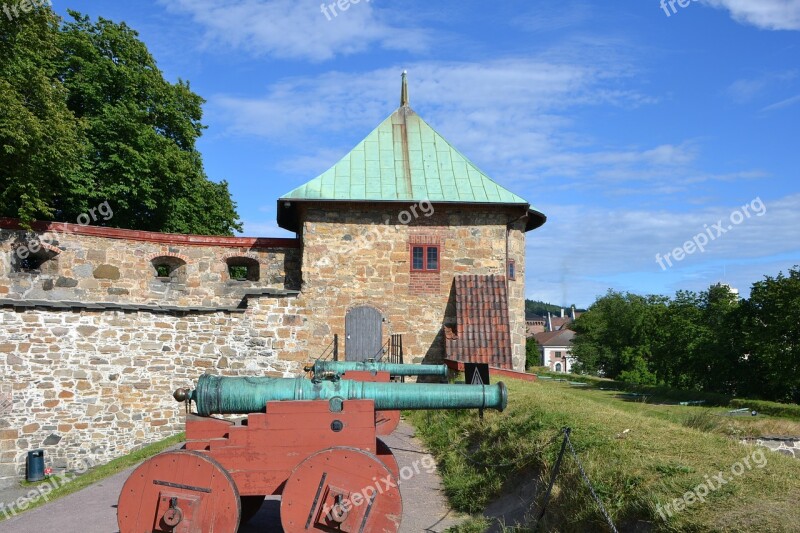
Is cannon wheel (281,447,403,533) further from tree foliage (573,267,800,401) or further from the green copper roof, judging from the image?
tree foliage (573,267,800,401)

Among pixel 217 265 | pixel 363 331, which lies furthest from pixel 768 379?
pixel 217 265

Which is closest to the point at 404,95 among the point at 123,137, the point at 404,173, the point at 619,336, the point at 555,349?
the point at 404,173

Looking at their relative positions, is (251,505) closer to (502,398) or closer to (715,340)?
(502,398)

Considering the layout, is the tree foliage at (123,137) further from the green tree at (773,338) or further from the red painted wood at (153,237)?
the green tree at (773,338)

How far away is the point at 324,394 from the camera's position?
20.2 ft

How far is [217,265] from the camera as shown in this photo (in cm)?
1684

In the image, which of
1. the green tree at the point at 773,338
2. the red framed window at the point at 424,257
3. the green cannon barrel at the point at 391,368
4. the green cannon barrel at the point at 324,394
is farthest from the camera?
the green tree at the point at 773,338

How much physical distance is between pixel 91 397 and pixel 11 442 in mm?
1642

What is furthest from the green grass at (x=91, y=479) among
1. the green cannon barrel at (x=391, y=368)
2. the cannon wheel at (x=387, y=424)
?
the cannon wheel at (x=387, y=424)

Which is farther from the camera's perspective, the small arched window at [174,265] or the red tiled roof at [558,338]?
the red tiled roof at [558,338]

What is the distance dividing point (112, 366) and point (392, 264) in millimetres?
6714

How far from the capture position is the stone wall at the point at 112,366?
13.6 metres

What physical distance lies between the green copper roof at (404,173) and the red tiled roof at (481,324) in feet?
6.90

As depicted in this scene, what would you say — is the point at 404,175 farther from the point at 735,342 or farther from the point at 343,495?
the point at 735,342
